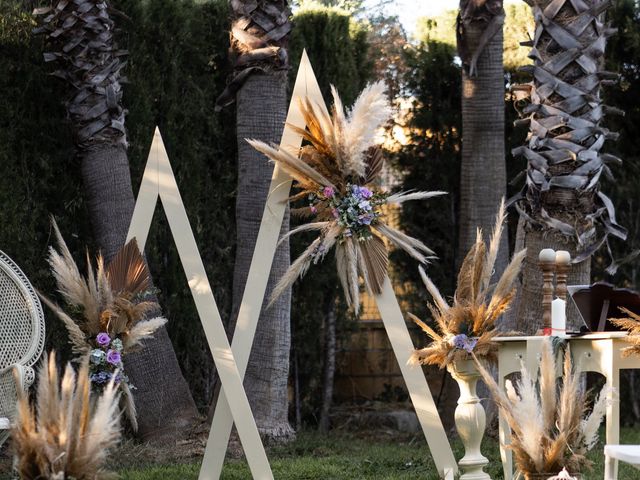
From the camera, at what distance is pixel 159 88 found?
23.5ft

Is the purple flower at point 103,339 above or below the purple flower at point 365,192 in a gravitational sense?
below

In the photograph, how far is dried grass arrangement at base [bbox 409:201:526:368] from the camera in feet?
16.3

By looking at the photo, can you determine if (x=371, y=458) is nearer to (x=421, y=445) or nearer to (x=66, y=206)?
(x=421, y=445)

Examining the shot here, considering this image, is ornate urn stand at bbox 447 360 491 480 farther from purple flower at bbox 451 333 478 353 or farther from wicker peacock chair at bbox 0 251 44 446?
wicker peacock chair at bbox 0 251 44 446

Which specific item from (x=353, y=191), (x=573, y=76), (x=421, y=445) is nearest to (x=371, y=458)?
(x=421, y=445)

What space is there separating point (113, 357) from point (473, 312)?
172cm

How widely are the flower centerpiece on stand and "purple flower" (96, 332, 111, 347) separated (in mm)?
1463

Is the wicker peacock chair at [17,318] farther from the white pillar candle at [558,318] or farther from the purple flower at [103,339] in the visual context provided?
the white pillar candle at [558,318]

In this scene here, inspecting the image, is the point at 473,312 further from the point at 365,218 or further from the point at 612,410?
the point at 612,410

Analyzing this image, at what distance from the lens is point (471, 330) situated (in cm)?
501

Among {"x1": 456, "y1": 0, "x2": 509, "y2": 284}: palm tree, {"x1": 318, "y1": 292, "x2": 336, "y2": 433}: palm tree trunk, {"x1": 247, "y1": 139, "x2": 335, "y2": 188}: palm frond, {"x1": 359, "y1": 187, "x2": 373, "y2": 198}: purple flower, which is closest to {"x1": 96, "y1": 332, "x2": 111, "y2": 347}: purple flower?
{"x1": 247, "y1": 139, "x2": 335, "y2": 188}: palm frond

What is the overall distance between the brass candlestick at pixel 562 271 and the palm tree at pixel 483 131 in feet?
6.60

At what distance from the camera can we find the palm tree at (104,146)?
6.32 metres

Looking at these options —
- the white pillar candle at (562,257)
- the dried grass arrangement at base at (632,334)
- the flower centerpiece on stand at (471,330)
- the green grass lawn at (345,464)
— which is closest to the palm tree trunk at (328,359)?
the green grass lawn at (345,464)
